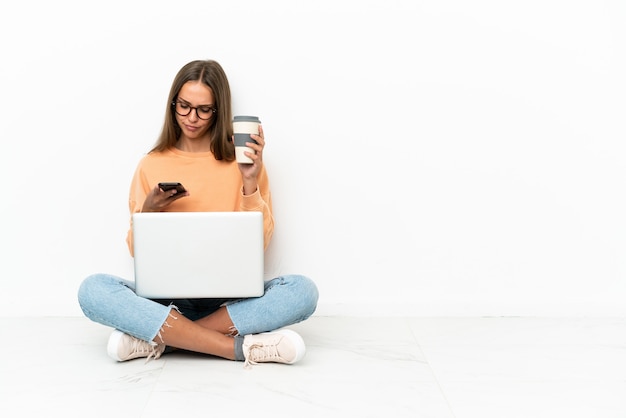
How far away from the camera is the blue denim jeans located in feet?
5.15

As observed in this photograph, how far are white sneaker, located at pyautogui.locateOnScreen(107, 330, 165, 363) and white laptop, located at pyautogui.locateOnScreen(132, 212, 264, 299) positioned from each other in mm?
156

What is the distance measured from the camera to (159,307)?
1.58 metres

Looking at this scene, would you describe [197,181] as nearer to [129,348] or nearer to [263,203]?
[263,203]

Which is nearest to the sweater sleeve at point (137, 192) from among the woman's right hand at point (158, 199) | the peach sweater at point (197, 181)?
the peach sweater at point (197, 181)

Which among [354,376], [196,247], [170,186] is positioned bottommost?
[354,376]

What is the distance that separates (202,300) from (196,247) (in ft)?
0.86

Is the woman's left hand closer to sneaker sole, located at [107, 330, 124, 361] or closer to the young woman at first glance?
the young woman

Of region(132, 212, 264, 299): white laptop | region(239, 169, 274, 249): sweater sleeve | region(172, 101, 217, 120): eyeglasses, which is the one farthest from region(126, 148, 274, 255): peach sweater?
region(132, 212, 264, 299): white laptop

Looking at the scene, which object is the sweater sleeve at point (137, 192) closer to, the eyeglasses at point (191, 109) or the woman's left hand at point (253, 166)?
the eyeglasses at point (191, 109)

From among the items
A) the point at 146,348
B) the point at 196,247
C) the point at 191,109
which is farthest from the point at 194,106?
the point at 146,348

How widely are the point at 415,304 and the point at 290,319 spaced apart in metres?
0.55

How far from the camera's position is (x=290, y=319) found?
65.0 inches

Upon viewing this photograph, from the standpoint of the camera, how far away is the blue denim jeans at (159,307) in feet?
5.15

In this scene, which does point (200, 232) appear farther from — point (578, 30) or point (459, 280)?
point (578, 30)
